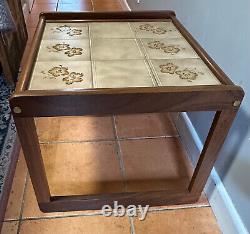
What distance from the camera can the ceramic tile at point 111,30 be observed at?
953 mm

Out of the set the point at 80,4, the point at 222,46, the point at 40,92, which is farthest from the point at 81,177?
the point at 80,4

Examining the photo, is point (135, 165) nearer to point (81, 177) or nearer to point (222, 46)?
point (81, 177)

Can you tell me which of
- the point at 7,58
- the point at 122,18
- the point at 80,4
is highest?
the point at 122,18

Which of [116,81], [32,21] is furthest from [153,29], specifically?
[32,21]

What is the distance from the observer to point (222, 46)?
936 mm

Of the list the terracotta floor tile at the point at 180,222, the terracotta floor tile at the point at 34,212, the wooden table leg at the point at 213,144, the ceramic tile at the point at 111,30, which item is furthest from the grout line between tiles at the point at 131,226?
the ceramic tile at the point at 111,30

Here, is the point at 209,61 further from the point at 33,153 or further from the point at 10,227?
the point at 10,227

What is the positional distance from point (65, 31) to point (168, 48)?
13.8 inches

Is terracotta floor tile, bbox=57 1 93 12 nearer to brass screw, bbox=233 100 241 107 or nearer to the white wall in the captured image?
the white wall

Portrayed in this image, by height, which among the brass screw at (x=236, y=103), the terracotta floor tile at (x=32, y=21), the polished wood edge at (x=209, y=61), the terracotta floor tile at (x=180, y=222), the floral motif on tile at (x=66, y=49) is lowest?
the terracotta floor tile at (x=32, y=21)

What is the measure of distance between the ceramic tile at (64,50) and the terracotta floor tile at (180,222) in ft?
1.97

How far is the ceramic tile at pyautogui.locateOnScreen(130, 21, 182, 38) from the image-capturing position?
978 mm

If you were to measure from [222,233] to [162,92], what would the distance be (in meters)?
0.60

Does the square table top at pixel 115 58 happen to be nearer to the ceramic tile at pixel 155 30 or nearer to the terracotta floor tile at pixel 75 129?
the ceramic tile at pixel 155 30
